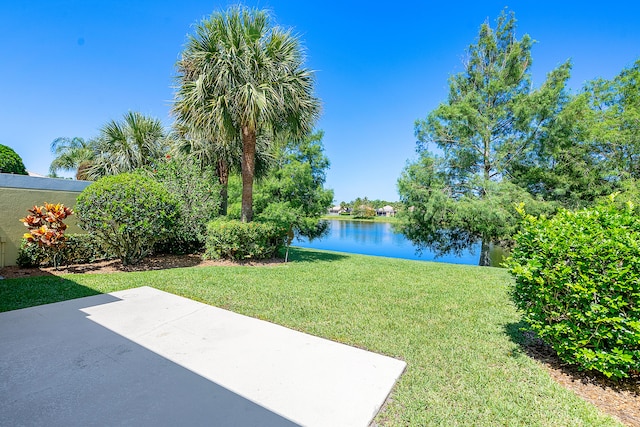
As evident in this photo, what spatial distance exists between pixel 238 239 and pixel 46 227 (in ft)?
13.4

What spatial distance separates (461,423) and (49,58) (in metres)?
12.9

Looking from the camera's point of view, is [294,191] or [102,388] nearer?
[102,388]

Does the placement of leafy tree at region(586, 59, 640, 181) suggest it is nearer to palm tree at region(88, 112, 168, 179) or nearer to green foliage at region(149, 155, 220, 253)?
green foliage at region(149, 155, 220, 253)

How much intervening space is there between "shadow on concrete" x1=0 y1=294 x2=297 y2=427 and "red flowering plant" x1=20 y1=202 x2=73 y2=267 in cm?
369

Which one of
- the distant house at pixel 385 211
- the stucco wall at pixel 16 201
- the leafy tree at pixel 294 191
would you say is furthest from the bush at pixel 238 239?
the distant house at pixel 385 211

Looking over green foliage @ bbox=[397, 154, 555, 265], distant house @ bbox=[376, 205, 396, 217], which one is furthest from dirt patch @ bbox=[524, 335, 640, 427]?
distant house @ bbox=[376, 205, 396, 217]

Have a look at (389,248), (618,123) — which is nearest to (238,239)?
(389,248)

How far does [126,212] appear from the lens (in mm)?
6102

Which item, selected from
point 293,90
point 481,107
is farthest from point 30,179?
point 481,107

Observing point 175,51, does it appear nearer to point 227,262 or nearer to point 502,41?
point 227,262

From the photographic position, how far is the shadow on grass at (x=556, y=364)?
2.39m

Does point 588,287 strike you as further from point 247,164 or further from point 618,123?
point 618,123

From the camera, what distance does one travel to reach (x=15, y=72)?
855 centimetres

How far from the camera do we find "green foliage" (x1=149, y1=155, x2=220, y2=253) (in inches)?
320
